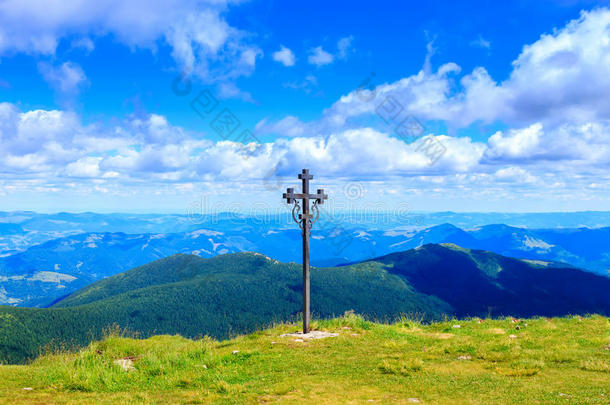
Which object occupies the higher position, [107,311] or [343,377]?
[343,377]

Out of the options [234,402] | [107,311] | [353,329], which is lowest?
[107,311]

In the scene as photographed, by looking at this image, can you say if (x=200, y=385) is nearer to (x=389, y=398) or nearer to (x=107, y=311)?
(x=389, y=398)

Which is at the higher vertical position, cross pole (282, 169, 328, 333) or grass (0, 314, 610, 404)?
cross pole (282, 169, 328, 333)

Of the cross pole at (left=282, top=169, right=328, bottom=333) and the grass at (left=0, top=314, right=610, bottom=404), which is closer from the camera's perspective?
the grass at (left=0, top=314, right=610, bottom=404)

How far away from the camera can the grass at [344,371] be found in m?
10.3

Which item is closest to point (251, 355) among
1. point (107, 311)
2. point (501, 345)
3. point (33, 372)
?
point (33, 372)

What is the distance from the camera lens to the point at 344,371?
1261cm

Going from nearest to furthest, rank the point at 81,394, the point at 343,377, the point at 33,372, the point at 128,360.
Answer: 1. the point at 81,394
2. the point at 343,377
3. the point at 33,372
4. the point at 128,360

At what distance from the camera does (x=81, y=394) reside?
1096 cm

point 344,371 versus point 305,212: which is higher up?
point 305,212

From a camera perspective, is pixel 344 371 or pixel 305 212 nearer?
pixel 344 371

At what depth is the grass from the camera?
33.9ft

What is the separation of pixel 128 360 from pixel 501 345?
13.9 metres

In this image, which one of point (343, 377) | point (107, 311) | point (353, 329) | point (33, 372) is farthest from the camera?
point (107, 311)
